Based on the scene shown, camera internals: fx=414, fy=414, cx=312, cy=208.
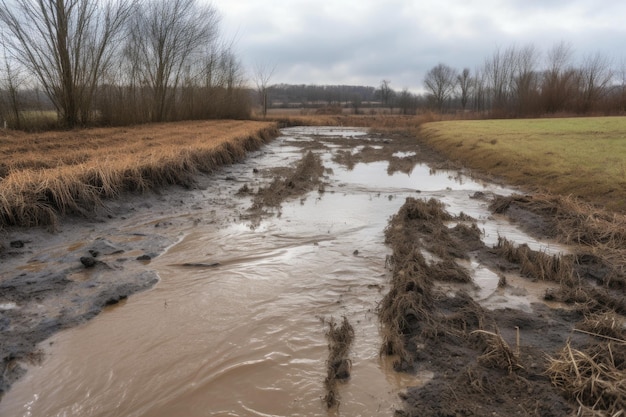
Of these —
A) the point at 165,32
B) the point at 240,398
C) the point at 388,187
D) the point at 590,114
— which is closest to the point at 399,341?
the point at 240,398

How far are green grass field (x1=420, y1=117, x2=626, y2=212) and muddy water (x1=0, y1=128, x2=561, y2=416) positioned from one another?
324 cm

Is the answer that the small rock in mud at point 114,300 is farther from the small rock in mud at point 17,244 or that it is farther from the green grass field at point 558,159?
the green grass field at point 558,159

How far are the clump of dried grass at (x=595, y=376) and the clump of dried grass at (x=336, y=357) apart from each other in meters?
1.49

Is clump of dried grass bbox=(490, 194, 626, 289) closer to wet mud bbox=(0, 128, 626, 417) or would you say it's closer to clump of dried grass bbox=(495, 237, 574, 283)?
wet mud bbox=(0, 128, 626, 417)

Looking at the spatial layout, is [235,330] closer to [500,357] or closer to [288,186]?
[500,357]

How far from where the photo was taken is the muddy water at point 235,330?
292cm

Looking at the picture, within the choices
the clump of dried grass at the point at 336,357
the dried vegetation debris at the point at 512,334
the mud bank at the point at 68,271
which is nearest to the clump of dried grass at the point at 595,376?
the dried vegetation debris at the point at 512,334

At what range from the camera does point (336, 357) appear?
3.33m

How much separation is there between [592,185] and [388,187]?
464cm

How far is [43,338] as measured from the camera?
360cm

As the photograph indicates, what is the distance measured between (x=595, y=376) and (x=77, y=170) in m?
7.99

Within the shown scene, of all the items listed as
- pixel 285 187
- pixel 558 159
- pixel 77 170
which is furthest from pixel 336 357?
pixel 558 159

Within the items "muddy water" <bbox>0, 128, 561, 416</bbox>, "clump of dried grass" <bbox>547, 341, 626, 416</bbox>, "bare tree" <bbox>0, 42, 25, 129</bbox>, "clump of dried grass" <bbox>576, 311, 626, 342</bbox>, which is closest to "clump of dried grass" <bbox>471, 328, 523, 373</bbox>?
"clump of dried grass" <bbox>547, 341, 626, 416</bbox>

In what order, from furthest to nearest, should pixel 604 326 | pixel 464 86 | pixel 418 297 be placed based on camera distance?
pixel 464 86, pixel 418 297, pixel 604 326
